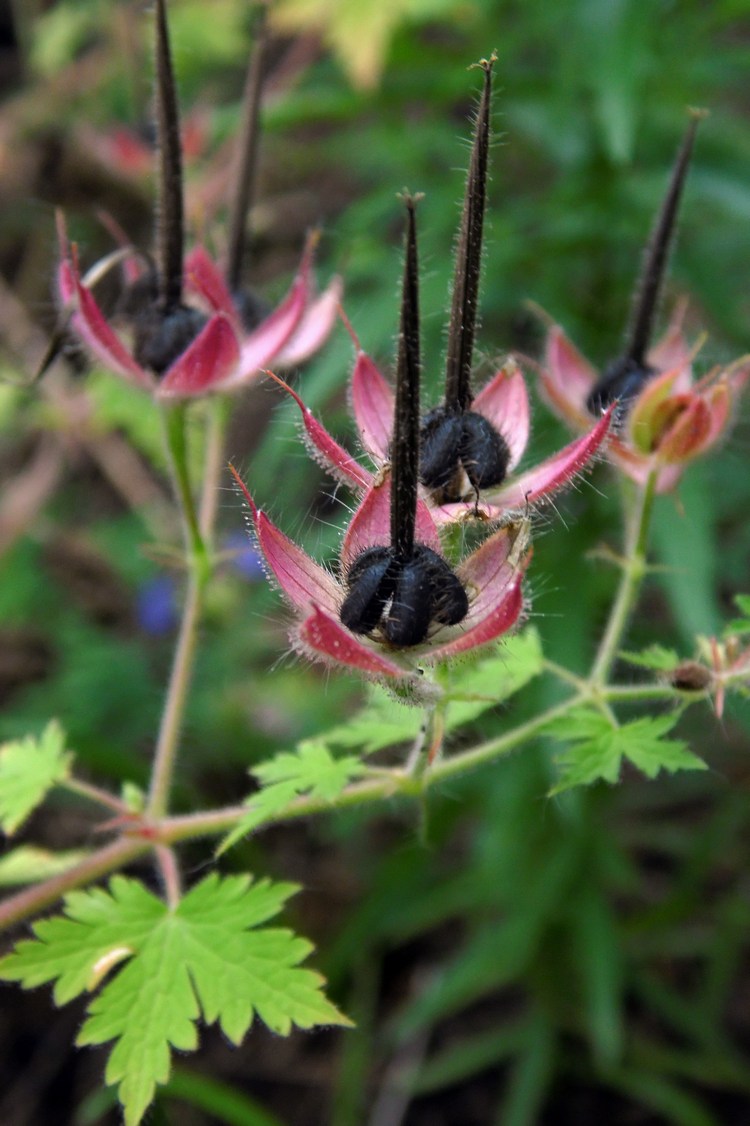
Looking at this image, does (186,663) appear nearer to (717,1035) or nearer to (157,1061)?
(157,1061)

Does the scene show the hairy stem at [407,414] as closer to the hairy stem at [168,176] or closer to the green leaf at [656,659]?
the green leaf at [656,659]

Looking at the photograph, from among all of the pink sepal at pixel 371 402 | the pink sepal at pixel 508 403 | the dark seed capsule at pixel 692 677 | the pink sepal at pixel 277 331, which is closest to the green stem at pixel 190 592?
the pink sepal at pixel 277 331

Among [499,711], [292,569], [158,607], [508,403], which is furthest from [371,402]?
[158,607]

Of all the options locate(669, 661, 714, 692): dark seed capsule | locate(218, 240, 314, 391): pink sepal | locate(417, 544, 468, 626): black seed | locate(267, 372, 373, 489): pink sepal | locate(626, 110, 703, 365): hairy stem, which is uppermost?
locate(626, 110, 703, 365): hairy stem

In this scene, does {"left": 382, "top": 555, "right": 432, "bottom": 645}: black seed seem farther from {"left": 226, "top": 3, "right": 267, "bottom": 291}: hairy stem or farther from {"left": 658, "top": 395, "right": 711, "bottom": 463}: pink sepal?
{"left": 226, "top": 3, "right": 267, "bottom": 291}: hairy stem

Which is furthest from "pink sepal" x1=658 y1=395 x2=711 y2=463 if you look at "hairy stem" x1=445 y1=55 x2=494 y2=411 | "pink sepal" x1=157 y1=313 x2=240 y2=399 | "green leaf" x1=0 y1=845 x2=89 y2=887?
"green leaf" x1=0 y1=845 x2=89 y2=887

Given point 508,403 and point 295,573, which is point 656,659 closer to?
point 508,403

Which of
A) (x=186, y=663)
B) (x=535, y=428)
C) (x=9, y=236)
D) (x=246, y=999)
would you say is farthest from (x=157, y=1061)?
(x=9, y=236)
